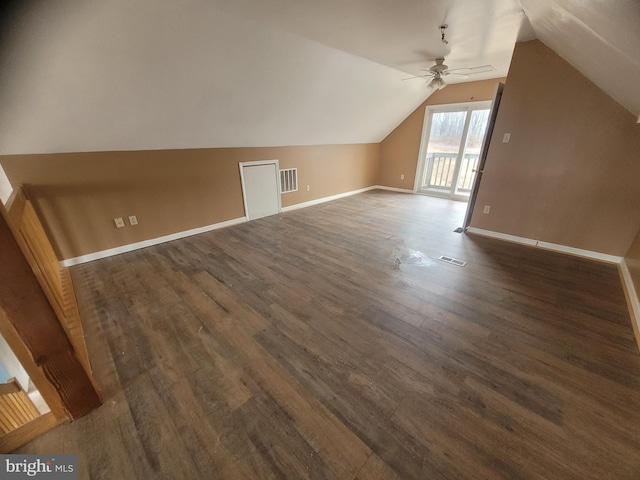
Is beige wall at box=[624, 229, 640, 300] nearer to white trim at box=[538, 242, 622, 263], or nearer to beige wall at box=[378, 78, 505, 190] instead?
white trim at box=[538, 242, 622, 263]

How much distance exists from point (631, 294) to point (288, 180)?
438cm

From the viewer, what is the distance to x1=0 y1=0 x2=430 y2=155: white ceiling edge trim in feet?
5.49

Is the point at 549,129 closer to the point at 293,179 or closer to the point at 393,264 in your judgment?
the point at 393,264

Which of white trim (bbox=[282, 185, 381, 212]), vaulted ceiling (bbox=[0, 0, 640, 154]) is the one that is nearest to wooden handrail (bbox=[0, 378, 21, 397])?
vaulted ceiling (bbox=[0, 0, 640, 154])

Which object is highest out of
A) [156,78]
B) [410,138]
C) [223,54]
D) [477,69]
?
[477,69]

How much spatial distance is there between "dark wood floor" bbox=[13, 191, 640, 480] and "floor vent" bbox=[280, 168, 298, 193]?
2.15 m

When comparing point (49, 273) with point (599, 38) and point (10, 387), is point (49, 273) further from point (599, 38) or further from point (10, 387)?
point (599, 38)

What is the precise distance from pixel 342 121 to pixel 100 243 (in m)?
3.99

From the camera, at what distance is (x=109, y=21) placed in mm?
1659

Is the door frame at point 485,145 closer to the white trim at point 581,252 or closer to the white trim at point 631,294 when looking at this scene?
the white trim at point 581,252

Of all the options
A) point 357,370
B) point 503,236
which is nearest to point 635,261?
point 503,236

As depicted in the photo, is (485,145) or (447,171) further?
(447,171)

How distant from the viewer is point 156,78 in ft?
7.14

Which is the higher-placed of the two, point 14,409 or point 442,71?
point 442,71
